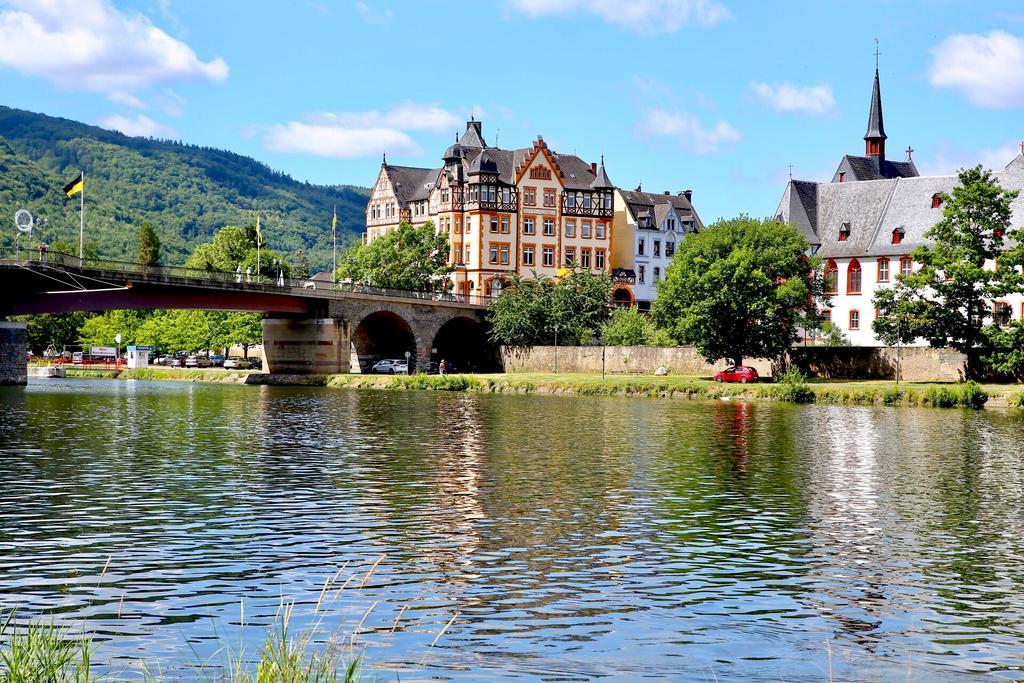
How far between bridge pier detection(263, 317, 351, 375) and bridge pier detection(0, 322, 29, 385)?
1044 inches

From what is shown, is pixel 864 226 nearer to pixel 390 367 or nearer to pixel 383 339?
pixel 390 367

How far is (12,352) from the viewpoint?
301ft

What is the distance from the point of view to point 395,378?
10206 centimetres

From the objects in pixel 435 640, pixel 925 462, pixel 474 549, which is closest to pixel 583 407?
pixel 925 462

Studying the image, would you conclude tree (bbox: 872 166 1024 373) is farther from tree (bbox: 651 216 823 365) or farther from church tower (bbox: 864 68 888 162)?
church tower (bbox: 864 68 888 162)

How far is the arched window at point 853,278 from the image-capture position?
4707 inches

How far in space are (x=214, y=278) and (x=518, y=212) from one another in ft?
173

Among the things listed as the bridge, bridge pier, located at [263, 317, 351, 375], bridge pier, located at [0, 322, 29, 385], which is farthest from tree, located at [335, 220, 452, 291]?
bridge pier, located at [0, 322, 29, 385]

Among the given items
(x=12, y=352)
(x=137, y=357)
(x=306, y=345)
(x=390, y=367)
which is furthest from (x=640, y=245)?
(x=12, y=352)

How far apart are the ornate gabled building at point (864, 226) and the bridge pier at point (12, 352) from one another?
6698 cm

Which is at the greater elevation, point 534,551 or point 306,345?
point 306,345

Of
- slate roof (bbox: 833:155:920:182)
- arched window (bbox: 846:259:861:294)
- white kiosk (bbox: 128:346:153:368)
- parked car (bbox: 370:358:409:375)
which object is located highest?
slate roof (bbox: 833:155:920:182)

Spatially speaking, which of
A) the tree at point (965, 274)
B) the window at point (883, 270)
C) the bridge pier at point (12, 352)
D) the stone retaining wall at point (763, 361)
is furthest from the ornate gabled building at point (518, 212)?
the tree at point (965, 274)

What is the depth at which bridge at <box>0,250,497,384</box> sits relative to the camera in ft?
285
